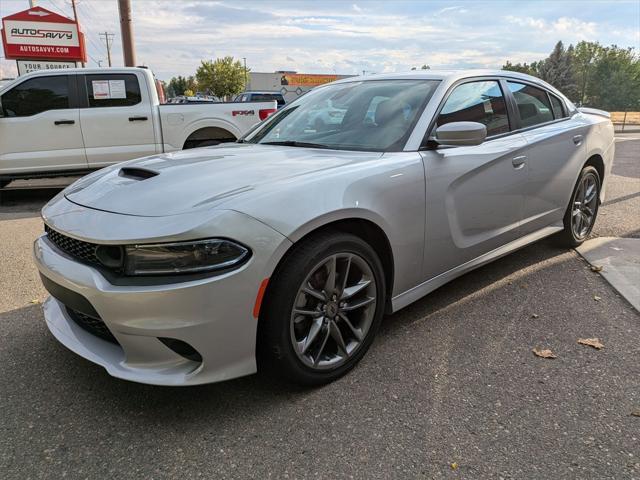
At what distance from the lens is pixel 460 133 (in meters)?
2.83

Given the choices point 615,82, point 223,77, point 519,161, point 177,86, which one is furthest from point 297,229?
point 177,86

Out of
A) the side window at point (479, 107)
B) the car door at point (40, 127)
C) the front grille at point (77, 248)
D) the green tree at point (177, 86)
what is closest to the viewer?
the front grille at point (77, 248)

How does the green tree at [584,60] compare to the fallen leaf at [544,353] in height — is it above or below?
above

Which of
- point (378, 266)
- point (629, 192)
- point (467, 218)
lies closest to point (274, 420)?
point (378, 266)

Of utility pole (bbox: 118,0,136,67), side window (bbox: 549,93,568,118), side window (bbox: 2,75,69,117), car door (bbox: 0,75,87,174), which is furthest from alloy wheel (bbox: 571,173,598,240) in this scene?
utility pole (bbox: 118,0,136,67)

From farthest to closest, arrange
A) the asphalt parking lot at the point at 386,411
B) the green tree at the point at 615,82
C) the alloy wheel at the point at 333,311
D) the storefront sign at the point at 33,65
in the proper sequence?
the green tree at the point at 615,82, the storefront sign at the point at 33,65, the alloy wheel at the point at 333,311, the asphalt parking lot at the point at 386,411

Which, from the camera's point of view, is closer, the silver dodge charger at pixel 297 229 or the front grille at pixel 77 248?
the silver dodge charger at pixel 297 229

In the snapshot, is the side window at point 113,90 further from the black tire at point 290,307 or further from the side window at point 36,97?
the black tire at point 290,307

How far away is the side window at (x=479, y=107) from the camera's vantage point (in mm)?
3230

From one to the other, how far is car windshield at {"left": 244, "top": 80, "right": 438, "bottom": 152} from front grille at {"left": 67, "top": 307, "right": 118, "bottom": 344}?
1634 millimetres

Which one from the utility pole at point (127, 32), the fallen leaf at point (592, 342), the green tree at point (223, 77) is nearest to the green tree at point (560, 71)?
the green tree at point (223, 77)

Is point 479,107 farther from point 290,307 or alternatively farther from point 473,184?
point 290,307

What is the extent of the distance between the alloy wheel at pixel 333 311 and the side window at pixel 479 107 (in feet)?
3.84

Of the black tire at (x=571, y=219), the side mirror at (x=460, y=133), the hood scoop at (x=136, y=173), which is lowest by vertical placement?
the black tire at (x=571, y=219)
